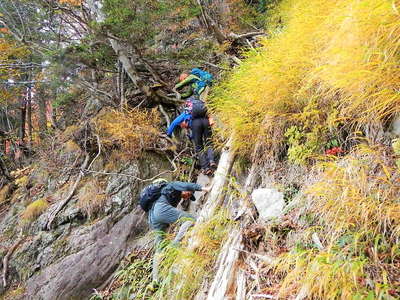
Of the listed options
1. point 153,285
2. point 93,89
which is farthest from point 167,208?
point 93,89

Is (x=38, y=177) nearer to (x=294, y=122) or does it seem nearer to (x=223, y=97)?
(x=223, y=97)

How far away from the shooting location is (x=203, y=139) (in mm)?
6043

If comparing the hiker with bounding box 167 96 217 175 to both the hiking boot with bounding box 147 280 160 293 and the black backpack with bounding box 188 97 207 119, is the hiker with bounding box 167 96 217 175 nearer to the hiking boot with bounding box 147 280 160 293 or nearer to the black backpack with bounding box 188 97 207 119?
Result: the black backpack with bounding box 188 97 207 119

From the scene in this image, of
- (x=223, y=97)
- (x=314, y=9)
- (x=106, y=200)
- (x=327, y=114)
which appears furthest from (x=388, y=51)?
(x=106, y=200)

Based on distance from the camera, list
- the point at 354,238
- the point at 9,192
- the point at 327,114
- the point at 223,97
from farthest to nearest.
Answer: the point at 9,192 < the point at 223,97 < the point at 327,114 < the point at 354,238

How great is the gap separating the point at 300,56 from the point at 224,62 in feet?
12.5

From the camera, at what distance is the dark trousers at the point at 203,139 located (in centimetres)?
588

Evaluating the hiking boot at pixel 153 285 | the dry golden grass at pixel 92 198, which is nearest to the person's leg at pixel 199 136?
the hiking boot at pixel 153 285

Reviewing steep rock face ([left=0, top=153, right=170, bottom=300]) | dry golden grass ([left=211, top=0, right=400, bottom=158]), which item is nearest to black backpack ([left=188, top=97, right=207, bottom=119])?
dry golden grass ([left=211, top=0, right=400, bottom=158])

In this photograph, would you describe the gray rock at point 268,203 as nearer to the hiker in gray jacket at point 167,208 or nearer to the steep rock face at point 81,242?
the hiker in gray jacket at point 167,208

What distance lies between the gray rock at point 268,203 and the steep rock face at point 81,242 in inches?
155

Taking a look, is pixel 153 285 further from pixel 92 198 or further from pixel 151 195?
pixel 92 198

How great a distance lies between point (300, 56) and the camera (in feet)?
12.6

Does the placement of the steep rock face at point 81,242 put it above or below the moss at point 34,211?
below
